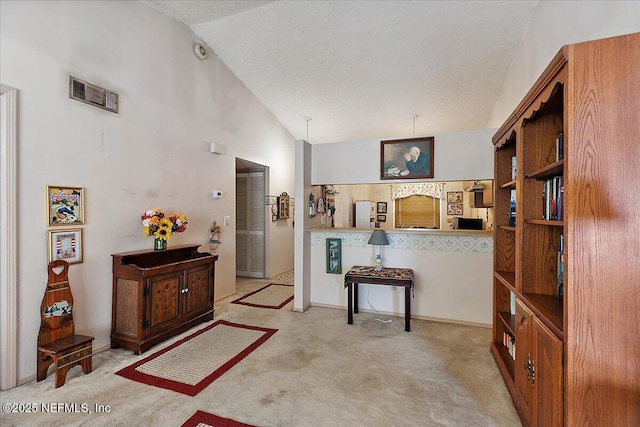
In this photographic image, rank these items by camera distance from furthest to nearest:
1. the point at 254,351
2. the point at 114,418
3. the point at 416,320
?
the point at 416,320, the point at 254,351, the point at 114,418

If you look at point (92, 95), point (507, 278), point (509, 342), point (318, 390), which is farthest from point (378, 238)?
point (92, 95)

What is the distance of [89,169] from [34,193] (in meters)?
0.47

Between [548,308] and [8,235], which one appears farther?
[8,235]

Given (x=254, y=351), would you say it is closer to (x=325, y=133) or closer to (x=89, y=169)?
(x=89, y=169)

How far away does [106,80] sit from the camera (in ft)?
9.05

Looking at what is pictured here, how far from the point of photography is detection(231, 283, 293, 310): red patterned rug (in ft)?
13.5

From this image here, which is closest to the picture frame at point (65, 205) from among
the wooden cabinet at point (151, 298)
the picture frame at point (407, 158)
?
the wooden cabinet at point (151, 298)

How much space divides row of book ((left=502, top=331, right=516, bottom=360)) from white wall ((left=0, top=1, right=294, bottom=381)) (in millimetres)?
3589

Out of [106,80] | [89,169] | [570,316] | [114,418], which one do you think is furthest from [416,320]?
[106,80]

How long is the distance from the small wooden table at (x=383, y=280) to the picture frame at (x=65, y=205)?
8.86ft

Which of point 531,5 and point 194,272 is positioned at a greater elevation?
point 531,5

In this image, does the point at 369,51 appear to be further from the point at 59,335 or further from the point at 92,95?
the point at 59,335

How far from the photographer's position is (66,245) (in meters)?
2.44

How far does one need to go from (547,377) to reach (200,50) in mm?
4682
